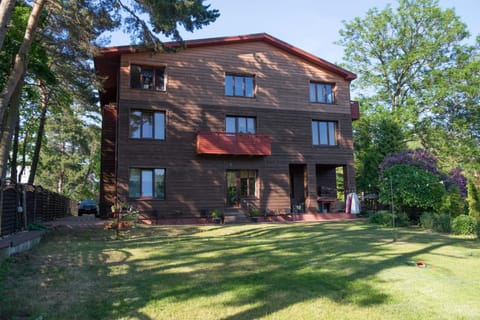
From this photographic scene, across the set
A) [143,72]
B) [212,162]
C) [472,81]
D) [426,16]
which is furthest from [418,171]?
[426,16]

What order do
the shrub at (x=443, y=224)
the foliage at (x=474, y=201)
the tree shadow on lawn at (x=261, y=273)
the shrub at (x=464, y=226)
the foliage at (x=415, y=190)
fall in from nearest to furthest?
the tree shadow on lawn at (x=261, y=273)
the shrub at (x=464, y=226)
the shrub at (x=443, y=224)
the foliage at (x=474, y=201)
the foliage at (x=415, y=190)

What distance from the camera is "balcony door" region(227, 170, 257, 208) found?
1959 centimetres

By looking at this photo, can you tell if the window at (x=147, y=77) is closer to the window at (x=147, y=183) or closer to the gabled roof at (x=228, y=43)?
the gabled roof at (x=228, y=43)

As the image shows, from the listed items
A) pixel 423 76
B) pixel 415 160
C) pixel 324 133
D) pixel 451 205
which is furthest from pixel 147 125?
pixel 423 76

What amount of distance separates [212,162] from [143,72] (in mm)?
6111

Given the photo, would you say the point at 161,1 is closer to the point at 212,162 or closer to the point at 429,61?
the point at 212,162

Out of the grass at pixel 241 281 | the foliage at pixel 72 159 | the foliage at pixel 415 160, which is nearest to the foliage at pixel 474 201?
the foliage at pixel 415 160

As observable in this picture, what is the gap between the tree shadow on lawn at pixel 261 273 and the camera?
5289 millimetres

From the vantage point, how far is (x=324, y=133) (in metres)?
22.2

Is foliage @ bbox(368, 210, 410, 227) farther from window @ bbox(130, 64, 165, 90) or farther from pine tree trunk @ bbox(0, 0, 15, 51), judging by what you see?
pine tree trunk @ bbox(0, 0, 15, 51)

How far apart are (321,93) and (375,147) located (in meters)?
8.37

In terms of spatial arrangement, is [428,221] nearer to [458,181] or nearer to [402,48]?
[458,181]

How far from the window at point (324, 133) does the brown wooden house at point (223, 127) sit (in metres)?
0.06

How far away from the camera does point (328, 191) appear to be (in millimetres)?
23531
